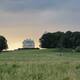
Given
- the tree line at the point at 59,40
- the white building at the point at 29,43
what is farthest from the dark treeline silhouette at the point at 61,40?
the white building at the point at 29,43

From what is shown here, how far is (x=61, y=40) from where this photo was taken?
14312cm

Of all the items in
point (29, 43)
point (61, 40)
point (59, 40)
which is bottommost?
point (29, 43)

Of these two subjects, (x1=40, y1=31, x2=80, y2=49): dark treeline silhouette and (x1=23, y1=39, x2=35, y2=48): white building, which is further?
(x1=23, y1=39, x2=35, y2=48): white building

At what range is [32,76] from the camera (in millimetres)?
17078

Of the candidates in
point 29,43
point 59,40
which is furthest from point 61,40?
point 29,43

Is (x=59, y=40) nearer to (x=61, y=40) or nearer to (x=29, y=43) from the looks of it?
(x=61, y=40)

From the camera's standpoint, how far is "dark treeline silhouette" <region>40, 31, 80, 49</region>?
461 feet

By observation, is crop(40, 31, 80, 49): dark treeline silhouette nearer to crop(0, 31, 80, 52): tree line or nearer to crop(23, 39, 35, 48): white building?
crop(0, 31, 80, 52): tree line

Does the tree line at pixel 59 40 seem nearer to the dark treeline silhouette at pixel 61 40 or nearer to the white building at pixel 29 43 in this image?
the dark treeline silhouette at pixel 61 40

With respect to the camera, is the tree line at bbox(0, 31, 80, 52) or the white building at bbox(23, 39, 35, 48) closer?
the tree line at bbox(0, 31, 80, 52)

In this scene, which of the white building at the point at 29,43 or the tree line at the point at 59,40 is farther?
the white building at the point at 29,43

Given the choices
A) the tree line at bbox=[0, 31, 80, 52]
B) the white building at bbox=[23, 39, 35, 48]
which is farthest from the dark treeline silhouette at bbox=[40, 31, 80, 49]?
the white building at bbox=[23, 39, 35, 48]

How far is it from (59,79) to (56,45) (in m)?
134

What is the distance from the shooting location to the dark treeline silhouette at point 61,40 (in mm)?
140500
